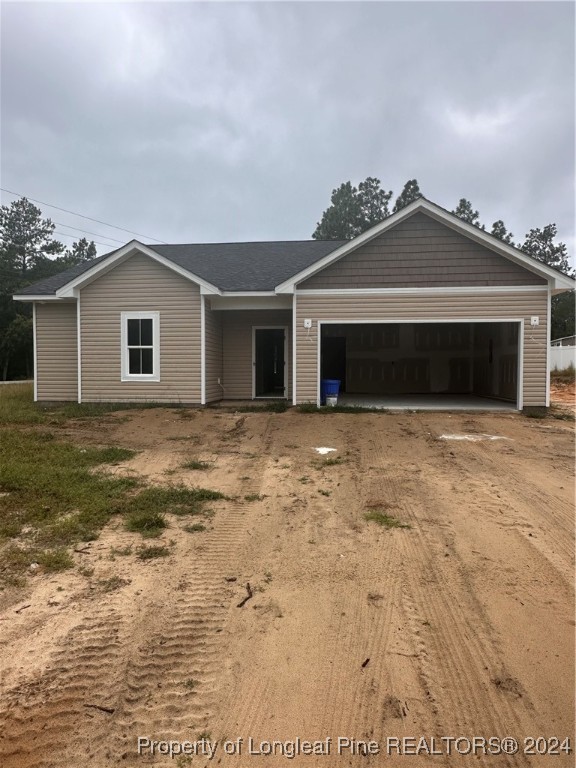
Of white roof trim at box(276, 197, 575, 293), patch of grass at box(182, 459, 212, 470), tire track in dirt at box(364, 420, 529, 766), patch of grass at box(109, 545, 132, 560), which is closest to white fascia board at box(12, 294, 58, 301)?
white roof trim at box(276, 197, 575, 293)

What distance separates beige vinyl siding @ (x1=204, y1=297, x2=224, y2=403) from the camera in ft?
42.5

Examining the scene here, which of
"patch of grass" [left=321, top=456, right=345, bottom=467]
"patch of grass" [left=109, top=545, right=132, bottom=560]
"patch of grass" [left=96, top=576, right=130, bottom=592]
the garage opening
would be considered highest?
the garage opening

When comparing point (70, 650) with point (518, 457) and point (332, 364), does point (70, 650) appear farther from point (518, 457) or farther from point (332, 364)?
point (332, 364)

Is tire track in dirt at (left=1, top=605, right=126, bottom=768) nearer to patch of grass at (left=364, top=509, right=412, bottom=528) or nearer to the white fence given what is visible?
patch of grass at (left=364, top=509, right=412, bottom=528)

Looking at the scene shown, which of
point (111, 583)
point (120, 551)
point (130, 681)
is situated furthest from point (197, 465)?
point (130, 681)

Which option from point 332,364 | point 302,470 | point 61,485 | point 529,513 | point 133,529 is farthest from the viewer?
point 332,364

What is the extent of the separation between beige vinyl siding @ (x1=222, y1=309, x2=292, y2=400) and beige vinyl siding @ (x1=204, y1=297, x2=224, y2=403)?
0.30 m

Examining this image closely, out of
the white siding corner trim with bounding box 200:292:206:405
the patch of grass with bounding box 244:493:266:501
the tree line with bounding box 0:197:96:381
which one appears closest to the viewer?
the patch of grass with bounding box 244:493:266:501

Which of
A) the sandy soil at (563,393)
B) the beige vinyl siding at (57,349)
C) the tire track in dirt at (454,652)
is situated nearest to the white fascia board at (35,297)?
the beige vinyl siding at (57,349)

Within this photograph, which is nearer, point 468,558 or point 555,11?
point 468,558

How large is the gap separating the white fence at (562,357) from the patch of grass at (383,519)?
937 inches

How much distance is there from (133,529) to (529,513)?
4.02 m

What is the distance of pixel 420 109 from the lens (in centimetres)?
1620

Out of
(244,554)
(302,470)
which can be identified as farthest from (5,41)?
(244,554)
